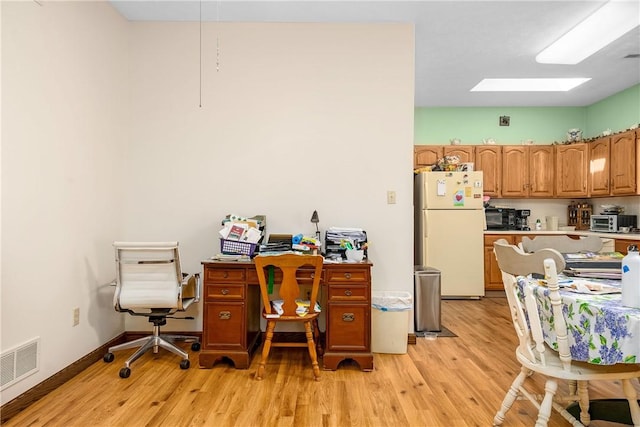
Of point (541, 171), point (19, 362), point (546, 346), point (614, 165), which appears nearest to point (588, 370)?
point (546, 346)

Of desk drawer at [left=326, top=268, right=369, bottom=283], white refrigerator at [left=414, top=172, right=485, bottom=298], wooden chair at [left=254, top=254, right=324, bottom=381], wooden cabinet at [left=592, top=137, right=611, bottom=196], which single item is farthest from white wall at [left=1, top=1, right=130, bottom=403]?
wooden cabinet at [left=592, top=137, right=611, bottom=196]

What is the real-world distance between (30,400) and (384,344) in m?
2.43

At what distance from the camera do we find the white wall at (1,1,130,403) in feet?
7.39

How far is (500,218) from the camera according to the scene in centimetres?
582

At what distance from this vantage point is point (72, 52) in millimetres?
2799

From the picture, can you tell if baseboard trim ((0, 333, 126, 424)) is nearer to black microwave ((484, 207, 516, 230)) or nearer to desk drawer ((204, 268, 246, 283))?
desk drawer ((204, 268, 246, 283))

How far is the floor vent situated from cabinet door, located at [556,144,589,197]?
6.47 meters

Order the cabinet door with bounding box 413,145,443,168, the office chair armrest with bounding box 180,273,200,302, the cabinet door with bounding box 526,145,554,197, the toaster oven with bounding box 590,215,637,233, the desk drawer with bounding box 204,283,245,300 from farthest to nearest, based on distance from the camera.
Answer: the cabinet door with bounding box 413,145,443,168
the cabinet door with bounding box 526,145,554,197
the toaster oven with bounding box 590,215,637,233
the office chair armrest with bounding box 180,273,200,302
the desk drawer with bounding box 204,283,245,300

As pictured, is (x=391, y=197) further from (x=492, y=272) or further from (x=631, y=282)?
(x=492, y=272)

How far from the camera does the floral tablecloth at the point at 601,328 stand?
58.6 inches

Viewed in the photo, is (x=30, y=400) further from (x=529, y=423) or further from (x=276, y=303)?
(x=529, y=423)

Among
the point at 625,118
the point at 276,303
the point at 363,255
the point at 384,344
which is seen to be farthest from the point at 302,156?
the point at 625,118

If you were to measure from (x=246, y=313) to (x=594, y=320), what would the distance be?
2172 mm

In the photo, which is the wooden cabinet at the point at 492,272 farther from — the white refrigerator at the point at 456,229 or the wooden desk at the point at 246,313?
the wooden desk at the point at 246,313
